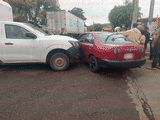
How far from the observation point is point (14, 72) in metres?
4.57

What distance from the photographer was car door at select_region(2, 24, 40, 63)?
422 centimetres

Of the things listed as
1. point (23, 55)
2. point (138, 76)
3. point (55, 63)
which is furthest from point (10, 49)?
point (138, 76)

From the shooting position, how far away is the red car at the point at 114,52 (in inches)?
147

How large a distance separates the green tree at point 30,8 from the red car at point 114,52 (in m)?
21.5

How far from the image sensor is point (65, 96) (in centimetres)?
294

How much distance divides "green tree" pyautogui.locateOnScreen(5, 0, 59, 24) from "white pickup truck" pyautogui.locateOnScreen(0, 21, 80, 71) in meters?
20.2

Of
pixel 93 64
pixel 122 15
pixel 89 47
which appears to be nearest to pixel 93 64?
pixel 93 64

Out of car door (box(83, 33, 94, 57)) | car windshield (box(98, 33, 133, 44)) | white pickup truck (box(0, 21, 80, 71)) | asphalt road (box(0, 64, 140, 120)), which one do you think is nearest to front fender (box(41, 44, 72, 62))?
white pickup truck (box(0, 21, 80, 71))

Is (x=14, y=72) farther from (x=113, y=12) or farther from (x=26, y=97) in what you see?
(x=113, y=12)

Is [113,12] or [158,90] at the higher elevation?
[113,12]

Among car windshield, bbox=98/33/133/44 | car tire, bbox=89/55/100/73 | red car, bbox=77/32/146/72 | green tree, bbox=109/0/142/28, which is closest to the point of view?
red car, bbox=77/32/146/72

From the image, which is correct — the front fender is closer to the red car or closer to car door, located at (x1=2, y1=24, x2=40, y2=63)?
car door, located at (x1=2, y1=24, x2=40, y2=63)

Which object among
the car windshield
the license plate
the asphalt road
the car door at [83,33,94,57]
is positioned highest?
the car windshield

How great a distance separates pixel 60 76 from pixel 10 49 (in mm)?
1936
